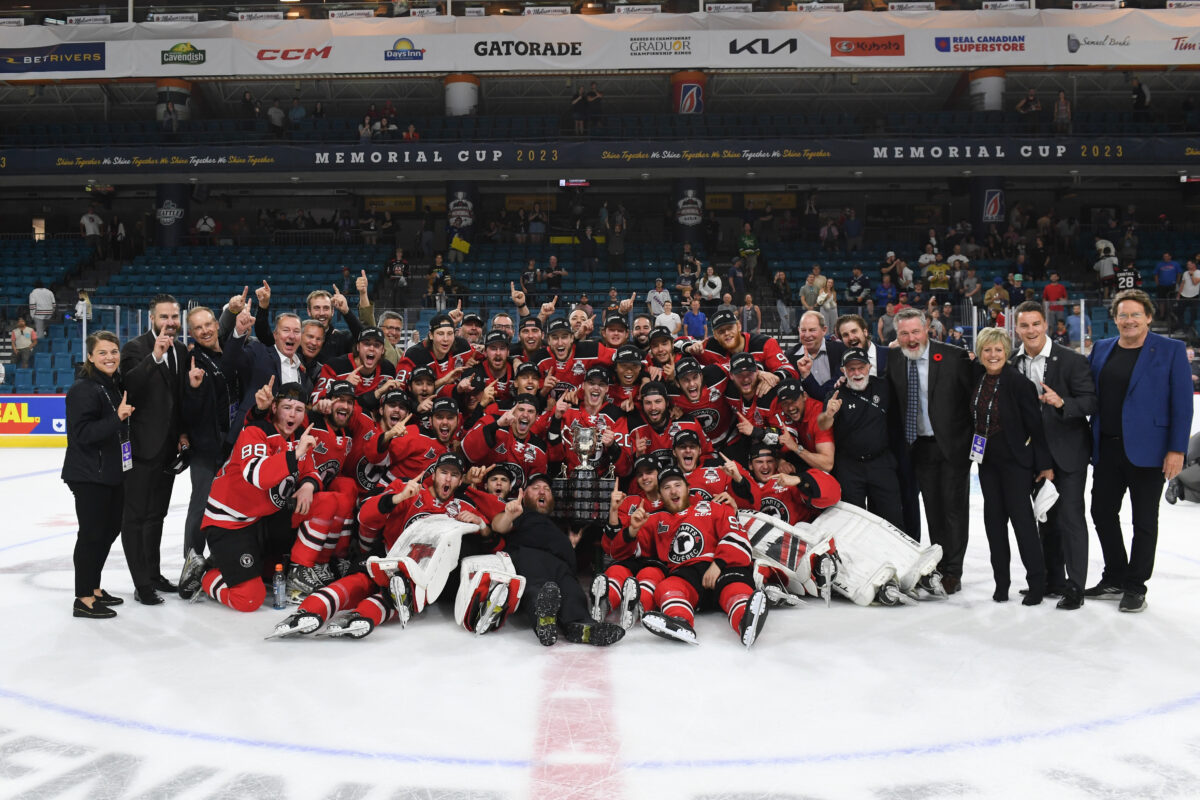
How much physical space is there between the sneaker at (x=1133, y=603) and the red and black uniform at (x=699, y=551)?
215 centimetres

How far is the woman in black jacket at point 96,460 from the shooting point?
530 centimetres

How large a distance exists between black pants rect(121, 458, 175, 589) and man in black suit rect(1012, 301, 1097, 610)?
17.4 feet

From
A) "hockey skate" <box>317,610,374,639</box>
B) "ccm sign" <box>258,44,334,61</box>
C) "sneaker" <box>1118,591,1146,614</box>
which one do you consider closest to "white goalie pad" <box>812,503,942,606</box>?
"sneaker" <box>1118,591,1146,614</box>

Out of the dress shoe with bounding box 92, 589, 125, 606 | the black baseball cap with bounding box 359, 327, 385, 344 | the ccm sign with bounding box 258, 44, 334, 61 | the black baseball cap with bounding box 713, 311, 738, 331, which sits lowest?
the dress shoe with bounding box 92, 589, 125, 606

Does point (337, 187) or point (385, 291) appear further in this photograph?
point (337, 187)

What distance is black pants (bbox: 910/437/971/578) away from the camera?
6000 millimetres

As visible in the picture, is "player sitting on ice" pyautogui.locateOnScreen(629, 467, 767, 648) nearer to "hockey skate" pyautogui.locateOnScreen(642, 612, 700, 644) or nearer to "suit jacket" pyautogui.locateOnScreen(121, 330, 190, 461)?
"hockey skate" pyautogui.locateOnScreen(642, 612, 700, 644)

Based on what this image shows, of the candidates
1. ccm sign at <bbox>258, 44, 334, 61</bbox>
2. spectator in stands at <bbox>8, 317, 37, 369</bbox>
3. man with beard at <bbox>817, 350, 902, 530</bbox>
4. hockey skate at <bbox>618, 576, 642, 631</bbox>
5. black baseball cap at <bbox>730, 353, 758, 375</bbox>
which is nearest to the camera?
hockey skate at <bbox>618, 576, 642, 631</bbox>

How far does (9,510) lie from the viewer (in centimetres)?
931

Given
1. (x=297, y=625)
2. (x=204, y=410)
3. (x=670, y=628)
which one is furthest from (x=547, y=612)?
(x=204, y=410)

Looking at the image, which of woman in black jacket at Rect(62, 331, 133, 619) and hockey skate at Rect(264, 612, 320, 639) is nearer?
hockey skate at Rect(264, 612, 320, 639)

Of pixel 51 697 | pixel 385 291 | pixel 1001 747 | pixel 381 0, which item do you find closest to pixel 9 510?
pixel 51 697

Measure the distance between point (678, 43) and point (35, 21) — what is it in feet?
55.5

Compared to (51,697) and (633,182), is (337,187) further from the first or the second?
(51,697)
